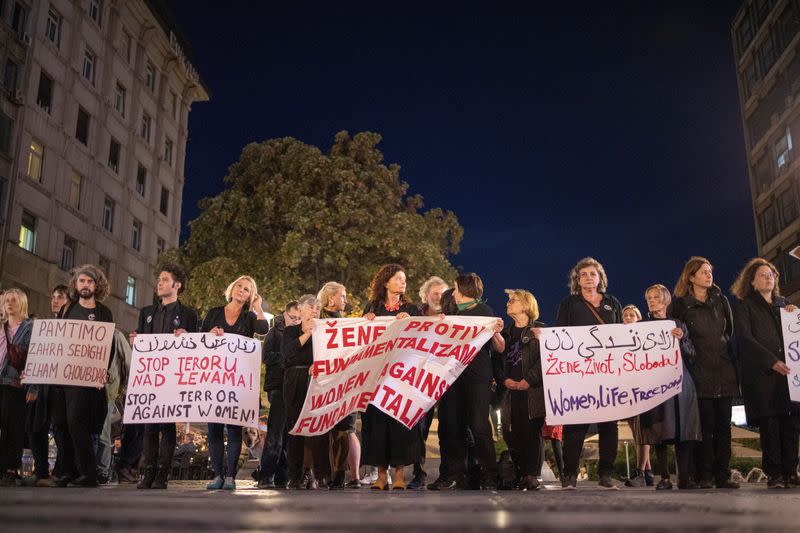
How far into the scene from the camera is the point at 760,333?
8.12 meters

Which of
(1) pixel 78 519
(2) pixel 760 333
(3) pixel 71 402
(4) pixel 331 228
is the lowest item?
(1) pixel 78 519

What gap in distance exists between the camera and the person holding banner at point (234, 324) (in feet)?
26.7

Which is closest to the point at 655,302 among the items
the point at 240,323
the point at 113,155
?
the point at 240,323

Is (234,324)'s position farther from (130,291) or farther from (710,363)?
(130,291)

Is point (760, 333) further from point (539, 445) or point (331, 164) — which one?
point (331, 164)

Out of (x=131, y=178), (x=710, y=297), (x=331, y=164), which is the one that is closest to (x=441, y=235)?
(x=331, y=164)

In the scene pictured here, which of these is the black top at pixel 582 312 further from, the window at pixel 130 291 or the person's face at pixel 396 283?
the window at pixel 130 291

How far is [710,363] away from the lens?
8062 millimetres

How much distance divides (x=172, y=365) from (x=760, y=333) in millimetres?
5775

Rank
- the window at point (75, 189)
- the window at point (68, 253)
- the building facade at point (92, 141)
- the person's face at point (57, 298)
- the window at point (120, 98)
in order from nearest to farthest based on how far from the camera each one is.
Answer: the person's face at point (57, 298), the building facade at point (92, 141), the window at point (68, 253), the window at point (75, 189), the window at point (120, 98)

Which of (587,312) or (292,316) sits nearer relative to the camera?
(587,312)

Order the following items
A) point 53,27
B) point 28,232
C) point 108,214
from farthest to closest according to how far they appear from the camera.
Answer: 1. point 108,214
2. point 53,27
3. point 28,232

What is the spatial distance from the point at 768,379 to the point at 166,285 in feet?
19.3

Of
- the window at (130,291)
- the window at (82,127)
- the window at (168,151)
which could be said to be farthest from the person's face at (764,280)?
the window at (168,151)
